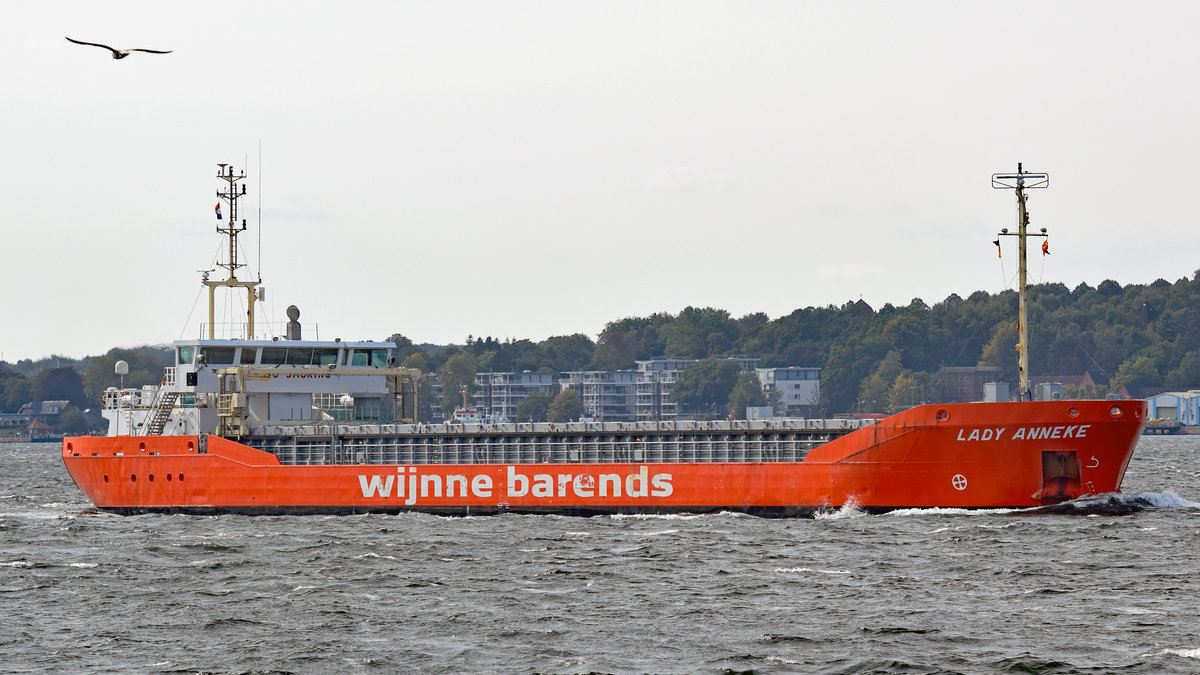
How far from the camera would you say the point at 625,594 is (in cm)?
2877

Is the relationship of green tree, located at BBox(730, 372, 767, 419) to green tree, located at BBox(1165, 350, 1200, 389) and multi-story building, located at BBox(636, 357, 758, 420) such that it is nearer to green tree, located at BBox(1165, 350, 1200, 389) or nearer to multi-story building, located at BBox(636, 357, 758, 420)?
multi-story building, located at BBox(636, 357, 758, 420)

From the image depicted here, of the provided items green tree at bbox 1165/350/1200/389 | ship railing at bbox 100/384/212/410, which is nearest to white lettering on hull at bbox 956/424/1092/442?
ship railing at bbox 100/384/212/410

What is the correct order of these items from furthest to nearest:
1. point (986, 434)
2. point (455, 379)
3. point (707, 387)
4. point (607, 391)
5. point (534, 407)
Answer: point (607, 391)
point (455, 379)
point (534, 407)
point (707, 387)
point (986, 434)

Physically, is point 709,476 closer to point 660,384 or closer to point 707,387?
point 707,387

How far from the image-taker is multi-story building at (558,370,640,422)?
7157 inches

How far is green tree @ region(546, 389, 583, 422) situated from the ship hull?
11773 centimetres

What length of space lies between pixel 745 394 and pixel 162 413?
11826 cm

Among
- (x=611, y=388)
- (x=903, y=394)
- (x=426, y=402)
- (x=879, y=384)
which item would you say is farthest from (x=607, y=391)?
(x=903, y=394)

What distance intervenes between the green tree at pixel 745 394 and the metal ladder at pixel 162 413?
113376 mm

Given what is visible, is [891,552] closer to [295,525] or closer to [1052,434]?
[1052,434]

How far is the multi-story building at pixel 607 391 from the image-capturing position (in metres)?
182

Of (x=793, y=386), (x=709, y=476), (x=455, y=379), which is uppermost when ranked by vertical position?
(x=455, y=379)

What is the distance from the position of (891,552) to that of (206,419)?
2460cm

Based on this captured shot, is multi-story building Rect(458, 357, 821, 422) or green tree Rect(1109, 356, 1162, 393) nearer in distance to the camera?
green tree Rect(1109, 356, 1162, 393)
